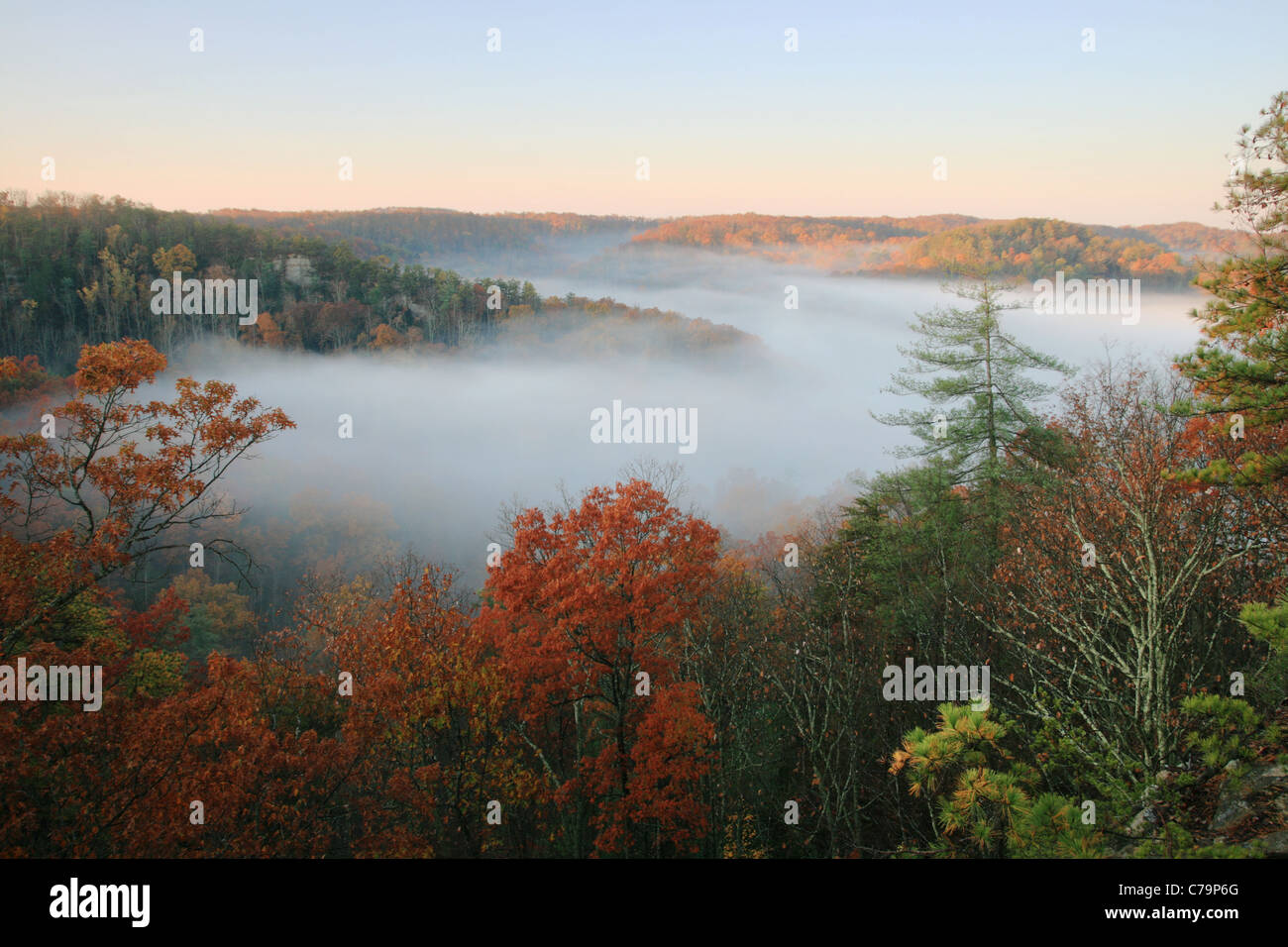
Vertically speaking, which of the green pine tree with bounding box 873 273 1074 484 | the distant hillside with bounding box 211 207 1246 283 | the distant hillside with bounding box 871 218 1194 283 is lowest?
the green pine tree with bounding box 873 273 1074 484

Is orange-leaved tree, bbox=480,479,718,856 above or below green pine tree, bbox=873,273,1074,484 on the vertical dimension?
below

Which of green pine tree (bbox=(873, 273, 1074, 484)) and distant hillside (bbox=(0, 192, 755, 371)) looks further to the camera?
distant hillside (bbox=(0, 192, 755, 371))

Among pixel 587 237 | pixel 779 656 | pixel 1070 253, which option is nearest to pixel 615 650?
pixel 779 656

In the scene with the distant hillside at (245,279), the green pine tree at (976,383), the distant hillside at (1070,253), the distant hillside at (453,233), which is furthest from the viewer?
the distant hillside at (453,233)

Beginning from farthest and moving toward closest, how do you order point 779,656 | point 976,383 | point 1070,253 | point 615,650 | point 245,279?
point 245,279, point 1070,253, point 976,383, point 615,650, point 779,656

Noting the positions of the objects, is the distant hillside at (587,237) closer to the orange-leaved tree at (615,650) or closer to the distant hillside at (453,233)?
the distant hillside at (453,233)

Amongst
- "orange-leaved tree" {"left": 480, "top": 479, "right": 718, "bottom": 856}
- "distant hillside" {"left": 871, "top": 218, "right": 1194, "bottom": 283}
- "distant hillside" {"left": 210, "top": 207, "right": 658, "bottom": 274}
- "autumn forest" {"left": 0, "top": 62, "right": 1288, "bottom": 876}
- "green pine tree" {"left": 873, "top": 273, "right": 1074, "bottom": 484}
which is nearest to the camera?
"autumn forest" {"left": 0, "top": 62, "right": 1288, "bottom": 876}

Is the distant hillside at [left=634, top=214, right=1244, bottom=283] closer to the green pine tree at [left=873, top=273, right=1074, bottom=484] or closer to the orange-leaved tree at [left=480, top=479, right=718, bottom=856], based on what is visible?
the green pine tree at [left=873, top=273, right=1074, bottom=484]

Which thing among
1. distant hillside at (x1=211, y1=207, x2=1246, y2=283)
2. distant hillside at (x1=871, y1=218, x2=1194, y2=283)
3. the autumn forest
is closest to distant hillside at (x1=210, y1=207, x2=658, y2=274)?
distant hillside at (x1=211, y1=207, x2=1246, y2=283)

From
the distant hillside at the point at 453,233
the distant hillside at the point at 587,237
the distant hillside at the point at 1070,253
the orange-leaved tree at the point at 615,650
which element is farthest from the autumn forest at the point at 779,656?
the distant hillside at the point at 453,233

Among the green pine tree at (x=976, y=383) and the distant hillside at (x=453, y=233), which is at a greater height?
the distant hillside at (x=453, y=233)

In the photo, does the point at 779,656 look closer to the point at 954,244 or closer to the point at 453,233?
the point at 954,244
